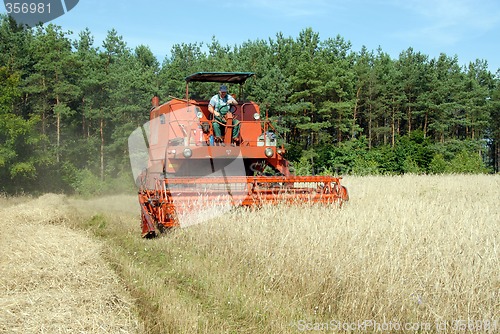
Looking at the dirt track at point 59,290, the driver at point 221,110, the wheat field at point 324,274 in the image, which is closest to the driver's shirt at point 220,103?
the driver at point 221,110

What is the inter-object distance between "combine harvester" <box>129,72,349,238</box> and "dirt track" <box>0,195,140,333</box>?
180 centimetres

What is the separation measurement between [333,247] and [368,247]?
1.34 ft

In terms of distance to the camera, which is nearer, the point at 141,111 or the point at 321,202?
the point at 321,202

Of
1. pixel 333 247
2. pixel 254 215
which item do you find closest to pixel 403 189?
pixel 254 215

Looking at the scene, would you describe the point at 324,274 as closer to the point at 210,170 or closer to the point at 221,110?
the point at 210,170

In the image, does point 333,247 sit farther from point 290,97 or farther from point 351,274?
point 290,97

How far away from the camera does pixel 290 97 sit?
131ft

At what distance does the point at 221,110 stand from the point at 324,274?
5.99 metres

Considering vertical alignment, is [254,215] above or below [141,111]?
below

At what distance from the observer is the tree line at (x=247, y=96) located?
2994cm

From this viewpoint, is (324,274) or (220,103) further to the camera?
(220,103)

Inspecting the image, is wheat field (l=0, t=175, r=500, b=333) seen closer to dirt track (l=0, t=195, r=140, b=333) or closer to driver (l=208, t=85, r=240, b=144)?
dirt track (l=0, t=195, r=140, b=333)

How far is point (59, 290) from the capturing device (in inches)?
203

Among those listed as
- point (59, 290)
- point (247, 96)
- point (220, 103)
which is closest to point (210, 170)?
point (220, 103)
